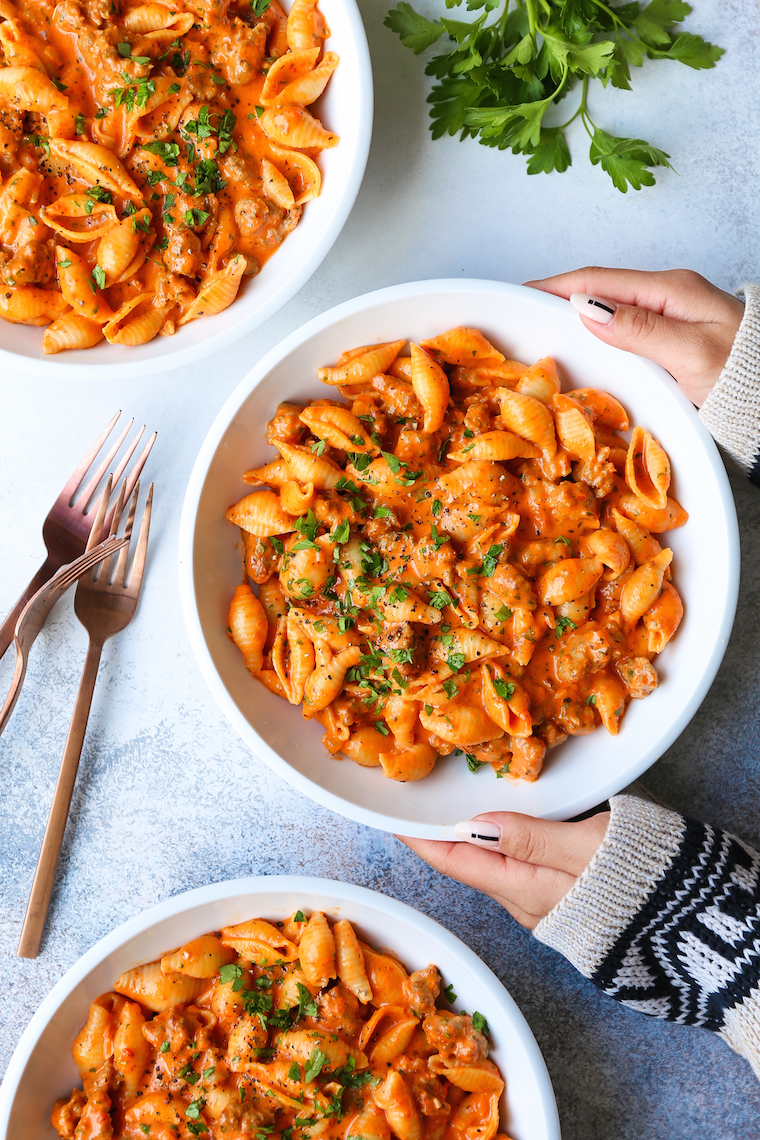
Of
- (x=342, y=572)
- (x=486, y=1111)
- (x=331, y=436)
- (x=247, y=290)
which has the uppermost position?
(x=247, y=290)

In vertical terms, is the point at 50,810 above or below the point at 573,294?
below

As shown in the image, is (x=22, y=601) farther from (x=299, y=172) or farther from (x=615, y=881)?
(x=615, y=881)

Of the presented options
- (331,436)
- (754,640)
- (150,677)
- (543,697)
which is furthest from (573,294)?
(150,677)

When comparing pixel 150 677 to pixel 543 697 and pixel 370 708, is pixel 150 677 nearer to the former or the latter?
pixel 370 708

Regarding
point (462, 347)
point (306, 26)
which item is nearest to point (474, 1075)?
point (462, 347)

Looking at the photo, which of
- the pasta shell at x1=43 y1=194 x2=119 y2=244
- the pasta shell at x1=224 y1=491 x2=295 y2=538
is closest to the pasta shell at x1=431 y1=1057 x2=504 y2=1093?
the pasta shell at x1=224 y1=491 x2=295 y2=538

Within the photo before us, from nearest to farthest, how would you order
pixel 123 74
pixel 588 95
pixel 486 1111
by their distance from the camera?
pixel 123 74
pixel 486 1111
pixel 588 95
